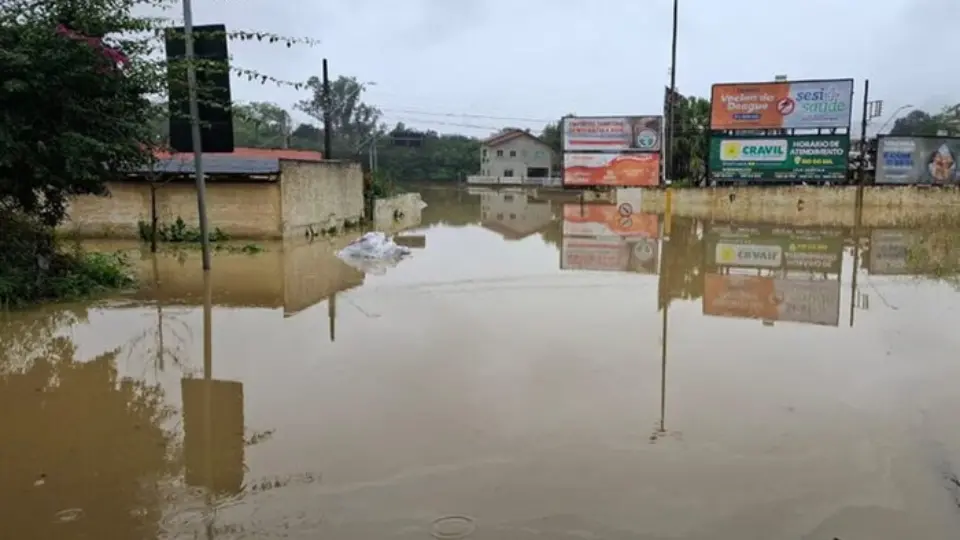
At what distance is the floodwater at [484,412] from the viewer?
4152 mm

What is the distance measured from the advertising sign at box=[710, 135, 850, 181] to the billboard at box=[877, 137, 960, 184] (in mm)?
2103

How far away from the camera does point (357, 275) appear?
44.4 feet

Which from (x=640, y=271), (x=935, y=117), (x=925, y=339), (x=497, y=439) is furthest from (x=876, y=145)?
(x=935, y=117)

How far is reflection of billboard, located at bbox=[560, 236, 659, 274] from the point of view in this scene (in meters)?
14.9

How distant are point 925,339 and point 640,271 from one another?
6.24 metres

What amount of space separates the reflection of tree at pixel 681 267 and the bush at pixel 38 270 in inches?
325

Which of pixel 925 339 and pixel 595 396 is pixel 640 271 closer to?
pixel 925 339

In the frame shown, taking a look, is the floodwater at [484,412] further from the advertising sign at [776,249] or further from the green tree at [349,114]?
the green tree at [349,114]

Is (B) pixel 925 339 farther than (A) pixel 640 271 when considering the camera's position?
No

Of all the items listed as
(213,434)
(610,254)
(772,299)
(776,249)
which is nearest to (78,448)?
(213,434)

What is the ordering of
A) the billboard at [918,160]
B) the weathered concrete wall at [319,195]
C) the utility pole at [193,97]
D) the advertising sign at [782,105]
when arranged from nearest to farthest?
1. the utility pole at [193,97]
2. the weathered concrete wall at [319,195]
3. the advertising sign at [782,105]
4. the billboard at [918,160]

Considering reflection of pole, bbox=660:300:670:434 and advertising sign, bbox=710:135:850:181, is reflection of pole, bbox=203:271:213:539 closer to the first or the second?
reflection of pole, bbox=660:300:670:434

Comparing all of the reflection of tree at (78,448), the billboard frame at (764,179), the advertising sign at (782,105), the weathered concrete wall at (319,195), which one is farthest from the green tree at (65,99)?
the advertising sign at (782,105)

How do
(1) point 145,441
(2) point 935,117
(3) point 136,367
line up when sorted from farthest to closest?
1. (2) point 935,117
2. (3) point 136,367
3. (1) point 145,441
